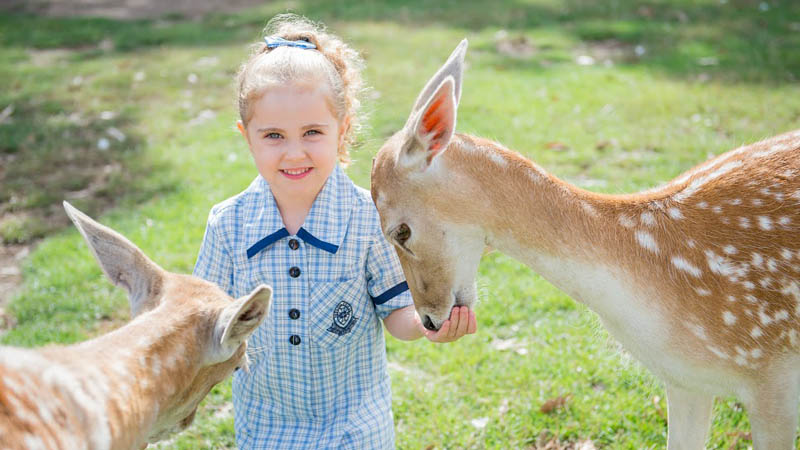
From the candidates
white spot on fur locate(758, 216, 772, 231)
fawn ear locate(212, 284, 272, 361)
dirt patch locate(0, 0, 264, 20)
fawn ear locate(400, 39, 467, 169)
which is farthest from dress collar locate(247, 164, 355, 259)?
dirt patch locate(0, 0, 264, 20)

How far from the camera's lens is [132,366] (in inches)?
90.9

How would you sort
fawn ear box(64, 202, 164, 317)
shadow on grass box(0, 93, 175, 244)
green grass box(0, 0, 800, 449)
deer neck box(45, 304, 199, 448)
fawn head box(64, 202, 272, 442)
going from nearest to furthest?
deer neck box(45, 304, 199, 448)
fawn head box(64, 202, 272, 442)
fawn ear box(64, 202, 164, 317)
green grass box(0, 0, 800, 449)
shadow on grass box(0, 93, 175, 244)

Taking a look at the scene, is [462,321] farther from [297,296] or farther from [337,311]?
[297,296]

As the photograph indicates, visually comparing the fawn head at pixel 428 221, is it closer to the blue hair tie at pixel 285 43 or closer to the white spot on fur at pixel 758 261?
the blue hair tie at pixel 285 43

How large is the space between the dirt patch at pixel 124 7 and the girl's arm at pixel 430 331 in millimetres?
10589

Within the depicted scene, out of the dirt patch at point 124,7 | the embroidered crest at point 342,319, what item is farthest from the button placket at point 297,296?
the dirt patch at point 124,7

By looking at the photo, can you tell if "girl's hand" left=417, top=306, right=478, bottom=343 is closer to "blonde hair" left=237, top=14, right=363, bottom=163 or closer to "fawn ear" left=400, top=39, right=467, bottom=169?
"fawn ear" left=400, top=39, right=467, bottom=169

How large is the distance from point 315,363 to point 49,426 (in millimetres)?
1237

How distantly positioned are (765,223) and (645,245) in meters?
0.44

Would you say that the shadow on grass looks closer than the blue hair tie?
No

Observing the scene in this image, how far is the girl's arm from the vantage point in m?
3.00

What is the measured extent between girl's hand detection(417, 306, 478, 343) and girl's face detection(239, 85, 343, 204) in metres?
0.75

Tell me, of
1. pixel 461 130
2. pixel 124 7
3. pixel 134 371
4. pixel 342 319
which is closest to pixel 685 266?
pixel 342 319

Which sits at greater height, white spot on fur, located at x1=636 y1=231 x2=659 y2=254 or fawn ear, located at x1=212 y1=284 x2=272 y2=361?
fawn ear, located at x1=212 y1=284 x2=272 y2=361
